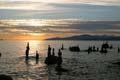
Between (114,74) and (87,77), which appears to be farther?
(114,74)

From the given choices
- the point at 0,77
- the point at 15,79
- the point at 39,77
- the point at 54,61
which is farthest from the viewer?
the point at 54,61

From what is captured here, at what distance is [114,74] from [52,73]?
405 inches

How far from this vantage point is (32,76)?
48.8 meters

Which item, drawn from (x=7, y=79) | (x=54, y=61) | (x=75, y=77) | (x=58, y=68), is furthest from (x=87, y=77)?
(x=54, y=61)

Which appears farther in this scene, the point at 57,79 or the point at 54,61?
the point at 54,61

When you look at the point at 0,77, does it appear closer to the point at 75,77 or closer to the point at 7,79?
the point at 7,79

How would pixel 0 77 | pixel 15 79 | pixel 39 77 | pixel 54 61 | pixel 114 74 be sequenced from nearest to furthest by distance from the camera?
pixel 0 77, pixel 15 79, pixel 39 77, pixel 114 74, pixel 54 61

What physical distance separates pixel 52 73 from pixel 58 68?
2.54 m

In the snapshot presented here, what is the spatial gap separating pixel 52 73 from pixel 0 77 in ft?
52.7

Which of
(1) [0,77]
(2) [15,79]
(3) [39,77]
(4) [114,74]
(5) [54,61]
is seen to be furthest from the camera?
(5) [54,61]

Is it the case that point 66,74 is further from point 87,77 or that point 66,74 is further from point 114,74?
point 114,74

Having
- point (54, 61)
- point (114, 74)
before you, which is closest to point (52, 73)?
point (114, 74)

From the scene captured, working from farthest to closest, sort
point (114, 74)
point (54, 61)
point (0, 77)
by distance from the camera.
→ point (54, 61)
point (114, 74)
point (0, 77)

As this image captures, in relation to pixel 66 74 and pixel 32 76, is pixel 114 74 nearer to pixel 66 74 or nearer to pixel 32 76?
pixel 66 74
